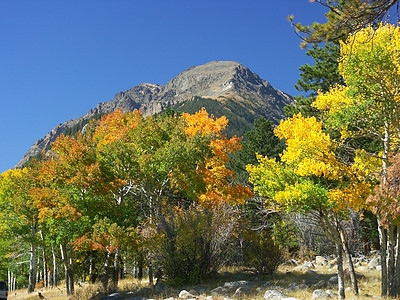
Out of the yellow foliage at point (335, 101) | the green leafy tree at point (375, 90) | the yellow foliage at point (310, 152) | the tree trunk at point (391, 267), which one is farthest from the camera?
the yellow foliage at point (335, 101)

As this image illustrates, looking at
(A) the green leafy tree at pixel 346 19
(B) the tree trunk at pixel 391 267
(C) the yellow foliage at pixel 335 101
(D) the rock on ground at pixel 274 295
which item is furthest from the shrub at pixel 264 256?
(A) the green leafy tree at pixel 346 19

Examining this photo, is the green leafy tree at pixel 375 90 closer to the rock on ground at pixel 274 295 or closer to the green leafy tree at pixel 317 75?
the rock on ground at pixel 274 295

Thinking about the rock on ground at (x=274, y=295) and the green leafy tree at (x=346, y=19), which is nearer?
the green leafy tree at (x=346, y=19)

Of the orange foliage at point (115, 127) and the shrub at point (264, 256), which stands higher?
the orange foliage at point (115, 127)

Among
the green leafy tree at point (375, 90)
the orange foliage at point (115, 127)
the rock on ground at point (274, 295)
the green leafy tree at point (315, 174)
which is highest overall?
the orange foliage at point (115, 127)

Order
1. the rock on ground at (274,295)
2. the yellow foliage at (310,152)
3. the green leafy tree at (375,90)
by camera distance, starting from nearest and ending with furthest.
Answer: the green leafy tree at (375,90), the rock on ground at (274,295), the yellow foliage at (310,152)

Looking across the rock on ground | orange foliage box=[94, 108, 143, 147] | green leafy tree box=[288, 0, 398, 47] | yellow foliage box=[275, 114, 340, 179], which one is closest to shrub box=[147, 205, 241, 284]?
the rock on ground

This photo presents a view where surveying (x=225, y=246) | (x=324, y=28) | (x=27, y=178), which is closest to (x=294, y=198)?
(x=324, y=28)

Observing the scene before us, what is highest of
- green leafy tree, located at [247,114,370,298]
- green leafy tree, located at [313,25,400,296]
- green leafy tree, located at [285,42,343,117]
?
green leafy tree, located at [285,42,343,117]

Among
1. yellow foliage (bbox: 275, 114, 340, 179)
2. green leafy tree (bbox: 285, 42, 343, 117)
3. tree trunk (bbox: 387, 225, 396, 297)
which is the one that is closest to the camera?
yellow foliage (bbox: 275, 114, 340, 179)

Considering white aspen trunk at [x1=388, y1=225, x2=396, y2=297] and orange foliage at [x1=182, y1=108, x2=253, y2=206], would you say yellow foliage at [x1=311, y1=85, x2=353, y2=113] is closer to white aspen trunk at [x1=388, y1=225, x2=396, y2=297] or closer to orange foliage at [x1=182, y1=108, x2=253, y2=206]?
white aspen trunk at [x1=388, y1=225, x2=396, y2=297]

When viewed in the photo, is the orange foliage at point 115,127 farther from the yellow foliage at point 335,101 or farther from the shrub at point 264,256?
the yellow foliage at point 335,101

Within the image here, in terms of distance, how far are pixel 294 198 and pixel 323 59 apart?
1880 cm

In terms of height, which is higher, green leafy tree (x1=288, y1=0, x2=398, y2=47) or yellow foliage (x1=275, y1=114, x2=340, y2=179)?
green leafy tree (x1=288, y1=0, x2=398, y2=47)
